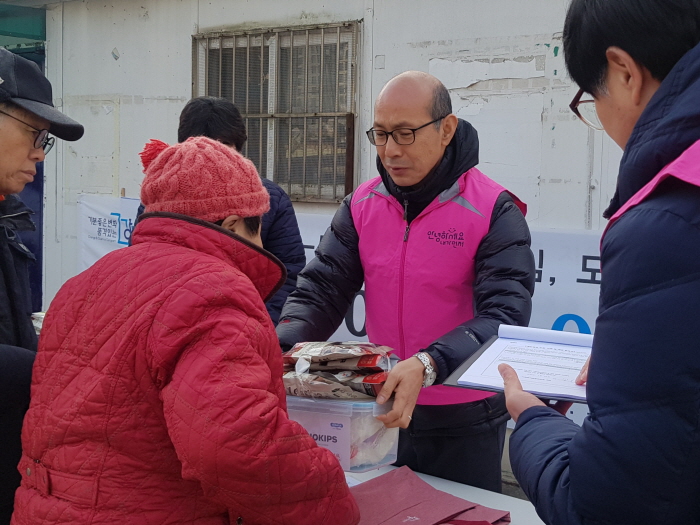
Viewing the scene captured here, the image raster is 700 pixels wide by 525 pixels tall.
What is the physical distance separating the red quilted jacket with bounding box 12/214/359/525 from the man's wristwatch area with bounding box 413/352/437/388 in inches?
21.2

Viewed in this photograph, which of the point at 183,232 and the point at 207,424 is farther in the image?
the point at 183,232

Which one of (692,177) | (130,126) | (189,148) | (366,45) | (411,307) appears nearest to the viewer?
(692,177)

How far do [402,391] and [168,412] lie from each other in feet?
2.32

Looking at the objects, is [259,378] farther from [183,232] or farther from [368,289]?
[368,289]

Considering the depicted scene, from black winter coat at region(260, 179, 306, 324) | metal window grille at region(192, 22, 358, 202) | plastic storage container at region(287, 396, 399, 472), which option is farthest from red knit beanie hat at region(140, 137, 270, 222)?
metal window grille at region(192, 22, 358, 202)

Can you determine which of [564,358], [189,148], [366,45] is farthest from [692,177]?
[366,45]

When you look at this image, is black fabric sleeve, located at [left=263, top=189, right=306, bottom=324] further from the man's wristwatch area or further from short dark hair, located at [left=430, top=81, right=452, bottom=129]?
the man's wristwatch area

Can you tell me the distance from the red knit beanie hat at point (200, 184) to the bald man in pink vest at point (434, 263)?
824 millimetres

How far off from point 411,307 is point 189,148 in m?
1.07

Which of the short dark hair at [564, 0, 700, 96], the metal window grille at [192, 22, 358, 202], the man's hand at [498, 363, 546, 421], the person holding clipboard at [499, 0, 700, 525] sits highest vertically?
the metal window grille at [192, 22, 358, 202]

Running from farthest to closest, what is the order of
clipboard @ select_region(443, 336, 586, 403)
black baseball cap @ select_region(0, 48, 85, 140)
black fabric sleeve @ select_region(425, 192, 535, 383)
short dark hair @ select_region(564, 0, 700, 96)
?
black fabric sleeve @ select_region(425, 192, 535, 383) → black baseball cap @ select_region(0, 48, 85, 140) → clipboard @ select_region(443, 336, 586, 403) → short dark hair @ select_region(564, 0, 700, 96)

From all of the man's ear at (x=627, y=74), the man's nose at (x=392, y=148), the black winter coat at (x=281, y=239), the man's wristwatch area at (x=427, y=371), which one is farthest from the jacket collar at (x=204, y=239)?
the black winter coat at (x=281, y=239)

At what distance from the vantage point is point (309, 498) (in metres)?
1.44

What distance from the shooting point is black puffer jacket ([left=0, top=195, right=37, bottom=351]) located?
198 cm
